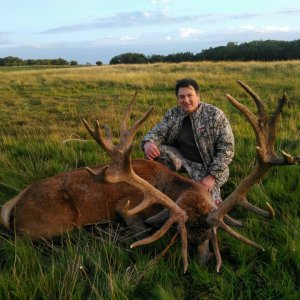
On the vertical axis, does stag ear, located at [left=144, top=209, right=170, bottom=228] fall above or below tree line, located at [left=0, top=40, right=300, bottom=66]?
above

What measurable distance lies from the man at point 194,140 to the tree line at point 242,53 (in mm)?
46357

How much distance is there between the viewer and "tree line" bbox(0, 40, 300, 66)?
174ft

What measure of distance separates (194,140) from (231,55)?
5246 centimetres

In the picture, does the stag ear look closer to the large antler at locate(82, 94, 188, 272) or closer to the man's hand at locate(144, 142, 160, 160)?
the large antler at locate(82, 94, 188, 272)

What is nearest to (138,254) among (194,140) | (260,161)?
(260,161)

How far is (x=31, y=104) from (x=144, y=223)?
31.6ft

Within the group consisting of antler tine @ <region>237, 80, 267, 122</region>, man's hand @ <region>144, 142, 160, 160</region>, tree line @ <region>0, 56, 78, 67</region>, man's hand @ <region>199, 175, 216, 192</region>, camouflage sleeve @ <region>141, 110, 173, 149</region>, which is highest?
antler tine @ <region>237, 80, 267, 122</region>

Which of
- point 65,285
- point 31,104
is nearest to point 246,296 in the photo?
point 65,285

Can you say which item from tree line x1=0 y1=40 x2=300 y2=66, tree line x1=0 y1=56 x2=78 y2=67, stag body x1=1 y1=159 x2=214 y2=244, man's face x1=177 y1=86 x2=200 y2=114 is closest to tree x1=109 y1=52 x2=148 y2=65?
tree line x1=0 y1=40 x2=300 y2=66

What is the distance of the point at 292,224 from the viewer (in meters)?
4.35

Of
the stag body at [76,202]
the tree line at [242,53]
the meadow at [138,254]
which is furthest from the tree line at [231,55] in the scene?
the stag body at [76,202]

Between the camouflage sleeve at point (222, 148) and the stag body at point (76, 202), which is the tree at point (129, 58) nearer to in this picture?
the camouflage sleeve at point (222, 148)

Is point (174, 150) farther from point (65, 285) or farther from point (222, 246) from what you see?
point (65, 285)

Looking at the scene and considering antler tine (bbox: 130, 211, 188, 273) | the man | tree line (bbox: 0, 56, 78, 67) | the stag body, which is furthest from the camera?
tree line (bbox: 0, 56, 78, 67)
